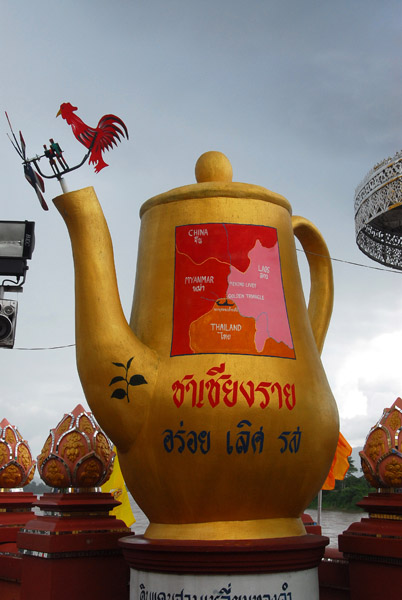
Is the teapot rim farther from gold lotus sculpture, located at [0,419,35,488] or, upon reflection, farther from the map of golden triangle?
gold lotus sculpture, located at [0,419,35,488]

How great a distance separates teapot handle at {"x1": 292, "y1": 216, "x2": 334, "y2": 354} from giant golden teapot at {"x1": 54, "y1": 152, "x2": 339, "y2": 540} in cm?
38

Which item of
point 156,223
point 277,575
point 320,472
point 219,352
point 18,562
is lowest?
point 18,562

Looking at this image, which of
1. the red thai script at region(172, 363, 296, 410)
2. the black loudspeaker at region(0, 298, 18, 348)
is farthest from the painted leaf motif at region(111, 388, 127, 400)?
the black loudspeaker at region(0, 298, 18, 348)

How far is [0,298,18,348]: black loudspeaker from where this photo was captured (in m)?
6.57

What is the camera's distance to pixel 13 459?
784 centimetres

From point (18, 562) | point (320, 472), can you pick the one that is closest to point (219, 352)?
point (320, 472)

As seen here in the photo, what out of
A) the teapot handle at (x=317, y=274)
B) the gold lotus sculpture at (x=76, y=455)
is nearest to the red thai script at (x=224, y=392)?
the teapot handle at (x=317, y=274)

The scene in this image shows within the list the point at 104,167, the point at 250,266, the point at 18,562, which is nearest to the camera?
the point at 250,266

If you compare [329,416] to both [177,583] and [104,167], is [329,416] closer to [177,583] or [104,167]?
[177,583]

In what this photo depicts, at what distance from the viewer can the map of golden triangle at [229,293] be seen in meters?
4.48

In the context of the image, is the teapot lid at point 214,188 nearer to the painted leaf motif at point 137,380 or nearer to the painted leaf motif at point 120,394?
the painted leaf motif at point 137,380

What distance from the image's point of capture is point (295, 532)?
446cm

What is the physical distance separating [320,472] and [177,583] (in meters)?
1.16

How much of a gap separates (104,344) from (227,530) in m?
1.38
